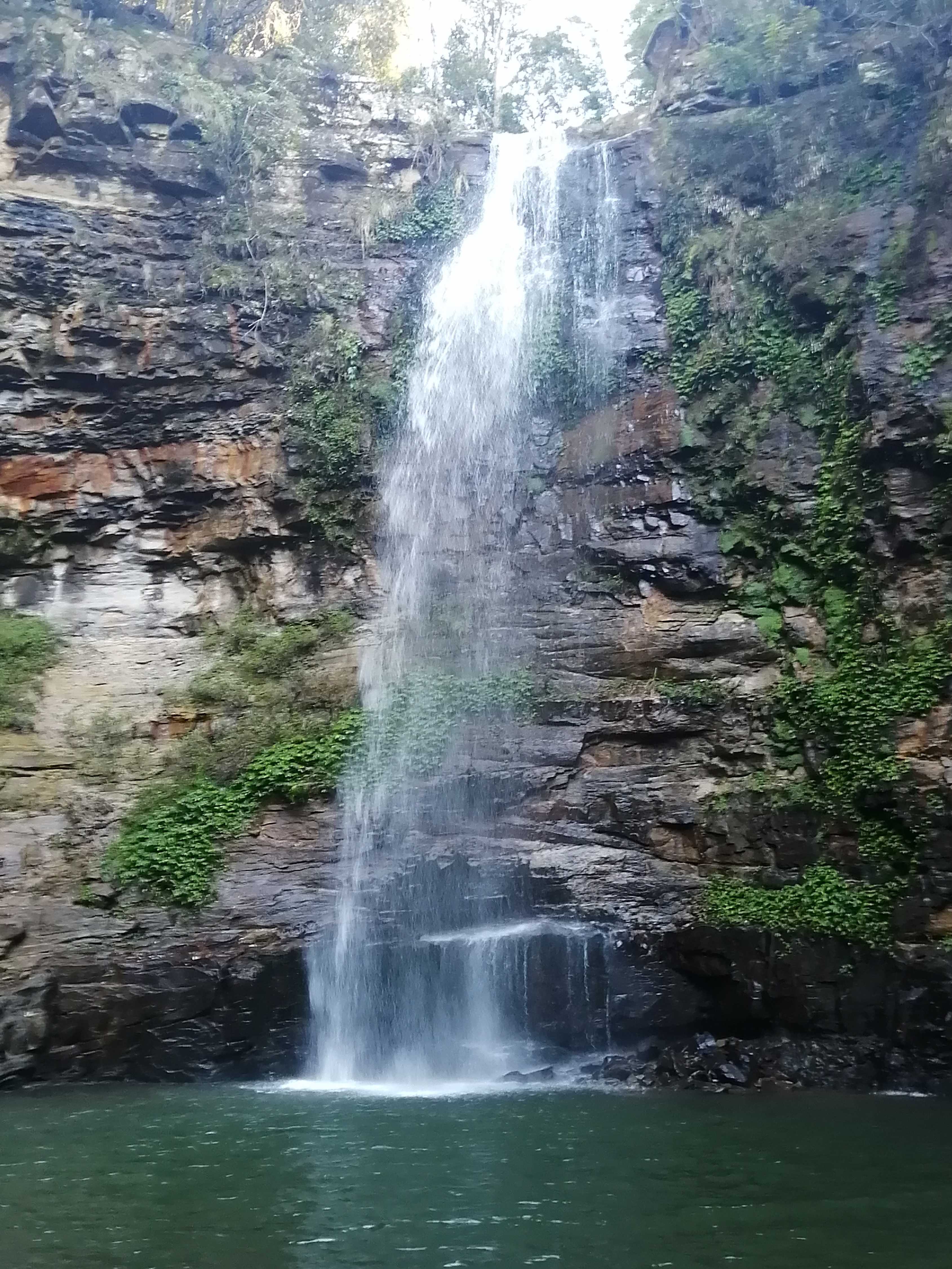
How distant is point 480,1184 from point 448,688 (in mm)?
7620

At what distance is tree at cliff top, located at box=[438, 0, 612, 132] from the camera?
70.4ft

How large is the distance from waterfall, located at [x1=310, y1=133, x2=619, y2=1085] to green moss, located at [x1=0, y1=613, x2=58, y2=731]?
176 inches

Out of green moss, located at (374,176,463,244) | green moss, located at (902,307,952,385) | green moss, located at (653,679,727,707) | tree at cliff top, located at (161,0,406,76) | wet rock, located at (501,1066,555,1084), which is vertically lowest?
wet rock, located at (501,1066,555,1084)

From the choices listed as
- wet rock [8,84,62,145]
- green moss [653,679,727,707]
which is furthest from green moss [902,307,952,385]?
wet rock [8,84,62,145]

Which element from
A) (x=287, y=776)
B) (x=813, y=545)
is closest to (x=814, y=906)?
(x=813, y=545)

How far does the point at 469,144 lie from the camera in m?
18.7

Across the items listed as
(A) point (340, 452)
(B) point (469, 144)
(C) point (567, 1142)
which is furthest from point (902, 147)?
(C) point (567, 1142)

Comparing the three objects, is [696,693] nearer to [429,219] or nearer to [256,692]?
[256,692]

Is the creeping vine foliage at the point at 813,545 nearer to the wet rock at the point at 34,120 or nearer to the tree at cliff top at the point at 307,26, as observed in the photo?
the tree at cliff top at the point at 307,26

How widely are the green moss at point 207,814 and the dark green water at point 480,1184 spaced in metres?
3.02

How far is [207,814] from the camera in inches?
509

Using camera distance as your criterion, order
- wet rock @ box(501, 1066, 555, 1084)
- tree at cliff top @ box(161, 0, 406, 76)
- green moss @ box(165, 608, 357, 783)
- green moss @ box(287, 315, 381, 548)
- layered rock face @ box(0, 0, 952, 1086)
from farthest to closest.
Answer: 1. tree at cliff top @ box(161, 0, 406, 76)
2. green moss @ box(287, 315, 381, 548)
3. green moss @ box(165, 608, 357, 783)
4. layered rock face @ box(0, 0, 952, 1086)
5. wet rock @ box(501, 1066, 555, 1084)

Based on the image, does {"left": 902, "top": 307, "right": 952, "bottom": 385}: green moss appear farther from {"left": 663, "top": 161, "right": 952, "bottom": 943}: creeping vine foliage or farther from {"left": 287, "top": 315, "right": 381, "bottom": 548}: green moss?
{"left": 287, "top": 315, "right": 381, "bottom": 548}: green moss

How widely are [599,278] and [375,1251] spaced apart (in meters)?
14.5
